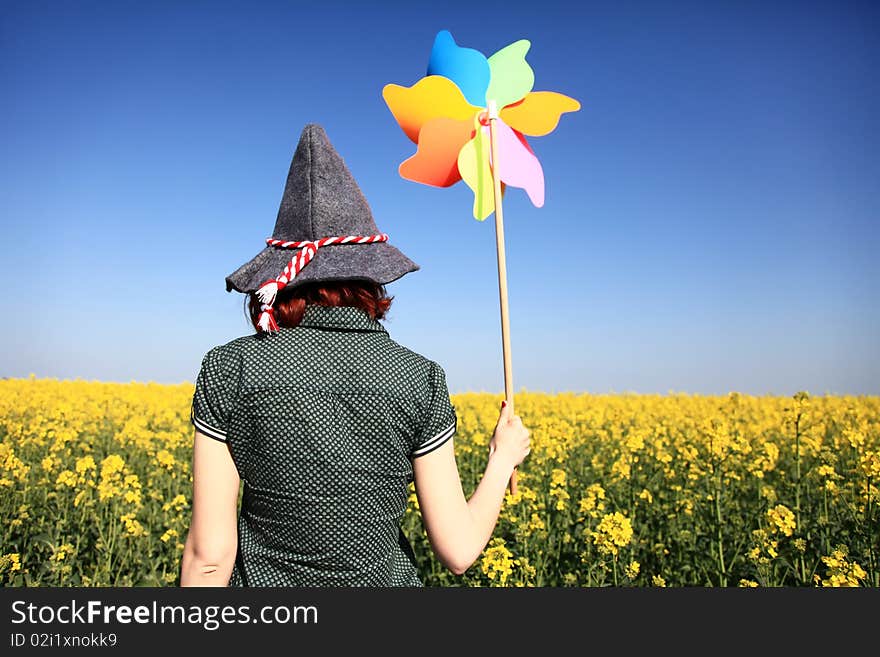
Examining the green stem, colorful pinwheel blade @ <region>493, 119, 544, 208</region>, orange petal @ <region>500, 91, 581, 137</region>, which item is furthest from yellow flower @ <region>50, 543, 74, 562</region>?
the green stem

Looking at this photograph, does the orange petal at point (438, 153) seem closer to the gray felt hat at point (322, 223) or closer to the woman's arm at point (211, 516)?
the gray felt hat at point (322, 223)

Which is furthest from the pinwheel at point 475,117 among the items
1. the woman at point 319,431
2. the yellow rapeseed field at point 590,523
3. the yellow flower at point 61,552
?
the yellow flower at point 61,552

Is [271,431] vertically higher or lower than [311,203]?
lower

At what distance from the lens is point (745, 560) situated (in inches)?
149

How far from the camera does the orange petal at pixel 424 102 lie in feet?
6.77

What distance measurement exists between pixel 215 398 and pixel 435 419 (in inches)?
18.3

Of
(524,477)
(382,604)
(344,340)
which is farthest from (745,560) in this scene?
(344,340)

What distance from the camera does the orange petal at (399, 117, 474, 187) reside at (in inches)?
81.4

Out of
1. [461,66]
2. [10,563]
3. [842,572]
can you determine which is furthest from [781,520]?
[10,563]

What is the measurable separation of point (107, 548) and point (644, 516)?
341cm

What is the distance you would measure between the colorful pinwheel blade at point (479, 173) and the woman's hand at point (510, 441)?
0.68 m

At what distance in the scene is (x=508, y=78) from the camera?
87.7 inches

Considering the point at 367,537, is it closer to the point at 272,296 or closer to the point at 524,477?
the point at 272,296

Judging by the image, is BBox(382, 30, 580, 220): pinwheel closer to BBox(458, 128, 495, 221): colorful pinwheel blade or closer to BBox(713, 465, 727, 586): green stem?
BBox(458, 128, 495, 221): colorful pinwheel blade
